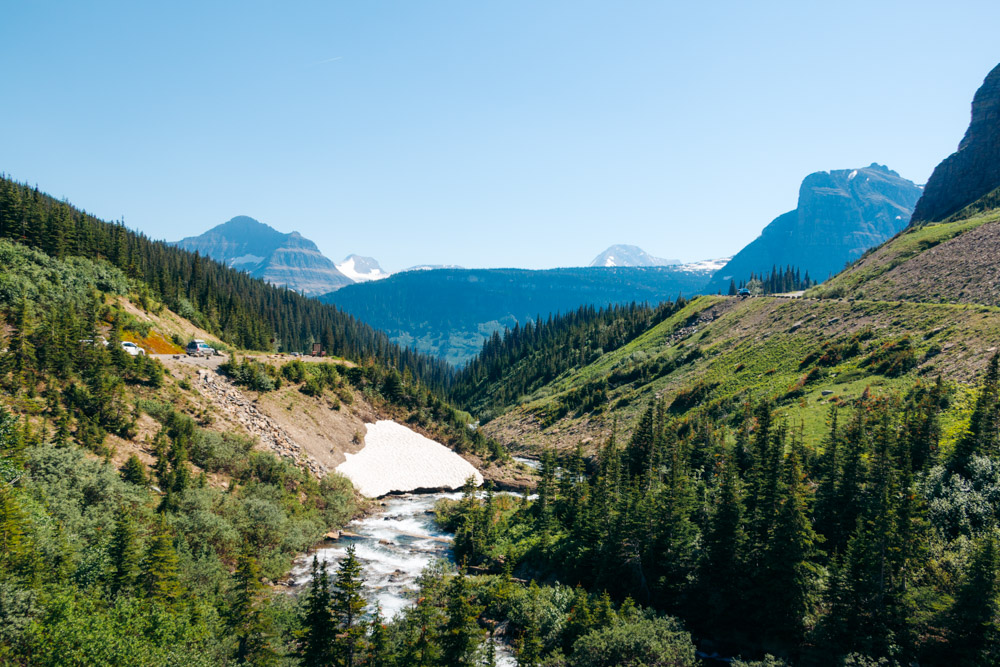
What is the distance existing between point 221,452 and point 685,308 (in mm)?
149169

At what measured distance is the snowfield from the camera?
70000mm

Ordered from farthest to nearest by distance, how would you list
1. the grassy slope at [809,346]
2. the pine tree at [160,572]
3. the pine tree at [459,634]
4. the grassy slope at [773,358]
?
the grassy slope at [809,346] < the grassy slope at [773,358] < the pine tree at [160,572] < the pine tree at [459,634]

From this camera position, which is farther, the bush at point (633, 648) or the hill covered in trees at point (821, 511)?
the bush at point (633, 648)

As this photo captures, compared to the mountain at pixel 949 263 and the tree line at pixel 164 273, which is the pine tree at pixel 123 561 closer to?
the tree line at pixel 164 273

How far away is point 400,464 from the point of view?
7644 centimetres

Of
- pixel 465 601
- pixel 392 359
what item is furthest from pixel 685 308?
pixel 465 601

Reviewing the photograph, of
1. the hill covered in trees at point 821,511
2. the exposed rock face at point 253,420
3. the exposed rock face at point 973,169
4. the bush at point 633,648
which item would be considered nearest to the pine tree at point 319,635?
the bush at point 633,648

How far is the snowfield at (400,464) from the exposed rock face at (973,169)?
19612cm

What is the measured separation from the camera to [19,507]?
27.0 m

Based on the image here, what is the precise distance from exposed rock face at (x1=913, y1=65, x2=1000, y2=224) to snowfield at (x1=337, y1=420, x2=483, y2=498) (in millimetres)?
196121

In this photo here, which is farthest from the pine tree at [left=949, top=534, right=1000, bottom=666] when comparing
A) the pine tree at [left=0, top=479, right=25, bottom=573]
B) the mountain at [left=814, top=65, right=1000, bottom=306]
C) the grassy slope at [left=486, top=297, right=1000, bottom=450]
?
the mountain at [left=814, top=65, right=1000, bottom=306]

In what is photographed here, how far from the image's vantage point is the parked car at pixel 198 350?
75.0 meters

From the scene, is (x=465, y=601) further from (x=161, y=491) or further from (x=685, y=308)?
(x=685, y=308)

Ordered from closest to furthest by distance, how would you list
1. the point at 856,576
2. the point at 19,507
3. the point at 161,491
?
the point at 19,507
the point at 856,576
the point at 161,491
